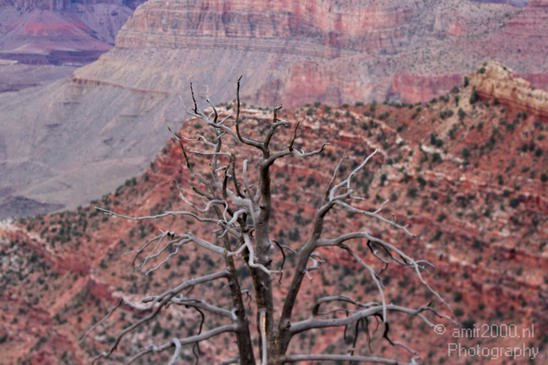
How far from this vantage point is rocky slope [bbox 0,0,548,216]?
86812 mm

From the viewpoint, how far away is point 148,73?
125188 mm

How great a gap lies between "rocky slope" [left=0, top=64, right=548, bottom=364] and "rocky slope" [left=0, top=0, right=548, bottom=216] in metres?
47.9

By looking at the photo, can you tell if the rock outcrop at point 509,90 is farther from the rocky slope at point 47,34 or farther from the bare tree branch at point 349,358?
the rocky slope at point 47,34

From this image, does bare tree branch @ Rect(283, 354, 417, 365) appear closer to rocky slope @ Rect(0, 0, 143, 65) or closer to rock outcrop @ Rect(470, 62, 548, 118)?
rock outcrop @ Rect(470, 62, 548, 118)

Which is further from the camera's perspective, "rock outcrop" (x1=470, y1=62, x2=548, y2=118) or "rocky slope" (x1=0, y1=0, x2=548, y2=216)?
"rocky slope" (x1=0, y1=0, x2=548, y2=216)

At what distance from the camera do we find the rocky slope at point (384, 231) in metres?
26.3

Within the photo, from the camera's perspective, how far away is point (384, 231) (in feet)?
97.3

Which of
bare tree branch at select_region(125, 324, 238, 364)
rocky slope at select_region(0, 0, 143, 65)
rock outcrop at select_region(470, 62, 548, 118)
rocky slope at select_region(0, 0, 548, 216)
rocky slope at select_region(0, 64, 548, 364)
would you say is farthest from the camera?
rocky slope at select_region(0, 0, 143, 65)

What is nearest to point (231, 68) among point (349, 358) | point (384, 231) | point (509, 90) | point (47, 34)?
point (47, 34)

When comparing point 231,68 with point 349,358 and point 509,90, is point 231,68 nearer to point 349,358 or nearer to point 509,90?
point 509,90

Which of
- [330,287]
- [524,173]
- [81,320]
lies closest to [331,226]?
[330,287]

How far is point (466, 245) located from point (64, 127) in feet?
338

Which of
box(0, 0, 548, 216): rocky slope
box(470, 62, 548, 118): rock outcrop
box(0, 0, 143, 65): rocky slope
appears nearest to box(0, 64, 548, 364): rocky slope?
box(470, 62, 548, 118): rock outcrop

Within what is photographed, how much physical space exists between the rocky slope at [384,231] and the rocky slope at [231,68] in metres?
47.9
